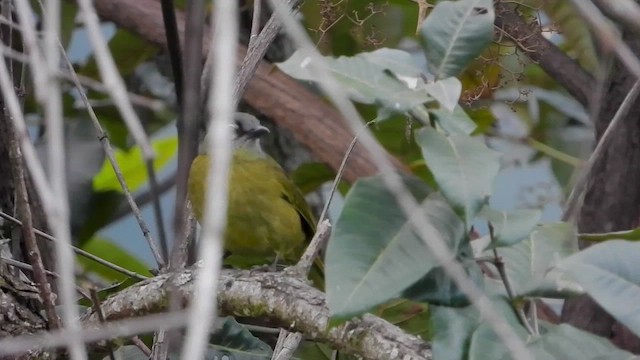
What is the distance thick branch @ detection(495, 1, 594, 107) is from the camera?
233cm

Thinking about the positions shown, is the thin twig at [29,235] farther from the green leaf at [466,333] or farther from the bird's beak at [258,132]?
the bird's beak at [258,132]

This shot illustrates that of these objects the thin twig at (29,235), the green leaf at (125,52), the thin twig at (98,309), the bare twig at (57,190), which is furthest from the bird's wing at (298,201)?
the bare twig at (57,190)

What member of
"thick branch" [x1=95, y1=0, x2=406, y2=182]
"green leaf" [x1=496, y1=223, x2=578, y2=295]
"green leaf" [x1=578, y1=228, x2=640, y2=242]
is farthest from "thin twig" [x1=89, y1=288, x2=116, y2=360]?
"thick branch" [x1=95, y1=0, x2=406, y2=182]

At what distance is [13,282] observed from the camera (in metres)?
1.93

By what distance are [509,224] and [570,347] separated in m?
0.17

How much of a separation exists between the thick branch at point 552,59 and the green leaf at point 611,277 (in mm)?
1073

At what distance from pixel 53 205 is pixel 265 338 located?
5.55ft

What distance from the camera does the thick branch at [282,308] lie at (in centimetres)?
152

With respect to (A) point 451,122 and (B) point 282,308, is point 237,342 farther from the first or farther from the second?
(A) point 451,122

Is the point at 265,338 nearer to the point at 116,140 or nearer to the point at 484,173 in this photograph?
the point at 116,140

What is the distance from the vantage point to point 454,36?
4.75ft

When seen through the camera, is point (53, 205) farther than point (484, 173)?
No

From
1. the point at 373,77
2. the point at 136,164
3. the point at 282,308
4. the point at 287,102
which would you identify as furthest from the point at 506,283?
the point at 136,164

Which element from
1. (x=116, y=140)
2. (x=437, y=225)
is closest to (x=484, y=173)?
(x=437, y=225)
